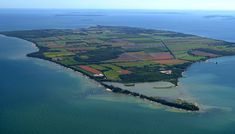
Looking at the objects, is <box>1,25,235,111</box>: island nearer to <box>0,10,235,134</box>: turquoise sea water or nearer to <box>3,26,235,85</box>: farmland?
<box>3,26,235,85</box>: farmland

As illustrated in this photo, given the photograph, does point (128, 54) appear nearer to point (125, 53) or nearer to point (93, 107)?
point (125, 53)

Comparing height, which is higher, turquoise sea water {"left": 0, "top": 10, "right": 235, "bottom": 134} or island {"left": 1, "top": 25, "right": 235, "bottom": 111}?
island {"left": 1, "top": 25, "right": 235, "bottom": 111}

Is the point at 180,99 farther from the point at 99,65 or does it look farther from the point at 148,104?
the point at 99,65

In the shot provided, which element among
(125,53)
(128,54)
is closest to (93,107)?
(128,54)

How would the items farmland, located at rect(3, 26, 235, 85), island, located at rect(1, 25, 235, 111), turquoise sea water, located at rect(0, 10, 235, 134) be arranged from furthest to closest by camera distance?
farmland, located at rect(3, 26, 235, 85) → island, located at rect(1, 25, 235, 111) → turquoise sea water, located at rect(0, 10, 235, 134)

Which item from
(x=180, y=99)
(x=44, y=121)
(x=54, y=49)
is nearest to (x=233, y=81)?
(x=180, y=99)

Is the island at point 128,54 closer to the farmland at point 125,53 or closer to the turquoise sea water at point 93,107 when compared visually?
the farmland at point 125,53

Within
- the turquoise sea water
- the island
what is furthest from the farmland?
the turquoise sea water

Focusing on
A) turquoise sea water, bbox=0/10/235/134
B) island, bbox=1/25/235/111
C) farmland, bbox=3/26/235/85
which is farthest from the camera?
farmland, bbox=3/26/235/85
